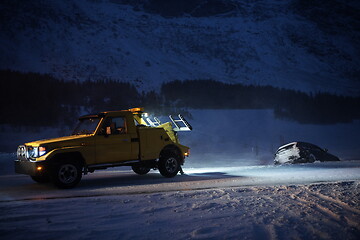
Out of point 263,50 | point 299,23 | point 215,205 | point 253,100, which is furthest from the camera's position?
point 299,23

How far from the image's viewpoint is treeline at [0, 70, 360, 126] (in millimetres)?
44406

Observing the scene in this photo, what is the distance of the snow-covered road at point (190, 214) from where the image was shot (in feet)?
17.5

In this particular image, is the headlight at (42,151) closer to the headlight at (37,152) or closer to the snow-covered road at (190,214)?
the headlight at (37,152)

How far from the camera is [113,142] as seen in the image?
1079cm

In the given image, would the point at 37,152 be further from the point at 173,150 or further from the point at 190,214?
the point at 190,214

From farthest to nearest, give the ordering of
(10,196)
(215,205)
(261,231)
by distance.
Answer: (10,196)
(215,205)
(261,231)

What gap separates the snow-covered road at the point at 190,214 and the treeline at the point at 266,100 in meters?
47.6

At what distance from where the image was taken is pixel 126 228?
5555 mm

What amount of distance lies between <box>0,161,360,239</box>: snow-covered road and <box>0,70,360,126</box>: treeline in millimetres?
36726

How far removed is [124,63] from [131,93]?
15.8 metres

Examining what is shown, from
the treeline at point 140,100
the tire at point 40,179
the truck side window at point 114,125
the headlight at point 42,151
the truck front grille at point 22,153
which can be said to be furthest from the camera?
the treeline at point 140,100

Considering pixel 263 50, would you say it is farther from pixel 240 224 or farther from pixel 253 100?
pixel 240 224

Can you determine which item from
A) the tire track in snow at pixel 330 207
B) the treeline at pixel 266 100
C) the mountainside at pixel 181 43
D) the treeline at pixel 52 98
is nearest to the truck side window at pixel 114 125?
the tire track in snow at pixel 330 207

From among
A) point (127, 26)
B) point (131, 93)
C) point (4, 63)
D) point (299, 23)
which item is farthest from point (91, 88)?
point (299, 23)
